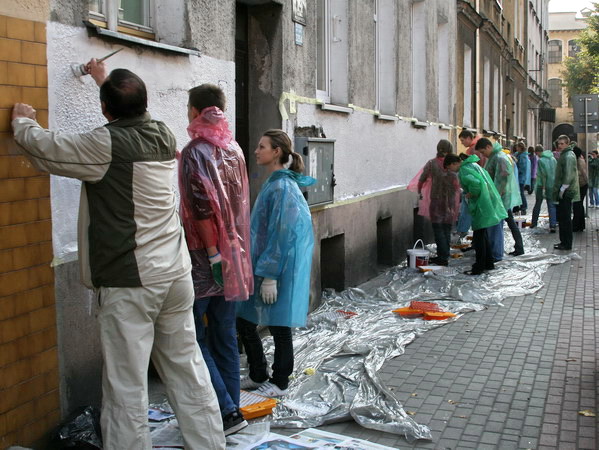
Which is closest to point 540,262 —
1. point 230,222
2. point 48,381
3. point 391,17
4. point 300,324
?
point 391,17

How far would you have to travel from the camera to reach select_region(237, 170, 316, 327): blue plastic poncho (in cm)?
514

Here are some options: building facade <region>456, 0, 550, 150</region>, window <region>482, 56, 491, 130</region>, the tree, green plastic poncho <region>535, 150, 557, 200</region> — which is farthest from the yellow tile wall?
the tree

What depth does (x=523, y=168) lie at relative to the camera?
20656mm

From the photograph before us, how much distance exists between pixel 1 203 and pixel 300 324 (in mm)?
2226

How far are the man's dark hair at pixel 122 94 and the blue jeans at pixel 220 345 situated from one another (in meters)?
1.34

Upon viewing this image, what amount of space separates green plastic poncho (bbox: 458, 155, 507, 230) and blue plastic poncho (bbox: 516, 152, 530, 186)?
10.1 m

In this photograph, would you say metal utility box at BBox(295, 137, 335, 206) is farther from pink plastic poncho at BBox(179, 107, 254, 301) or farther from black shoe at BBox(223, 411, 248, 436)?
black shoe at BBox(223, 411, 248, 436)

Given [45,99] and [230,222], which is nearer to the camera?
[45,99]

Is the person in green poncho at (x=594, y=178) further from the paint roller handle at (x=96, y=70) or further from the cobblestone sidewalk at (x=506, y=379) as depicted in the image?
the paint roller handle at (x=96, y=70)

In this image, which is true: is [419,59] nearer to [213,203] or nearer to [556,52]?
[213,203]

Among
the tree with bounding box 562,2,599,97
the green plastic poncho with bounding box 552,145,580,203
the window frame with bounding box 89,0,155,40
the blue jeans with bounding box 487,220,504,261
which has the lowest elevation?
the blue jeans with bounding box 487,220,504,261

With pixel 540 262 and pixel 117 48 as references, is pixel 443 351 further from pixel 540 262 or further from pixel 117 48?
pixel 540 262

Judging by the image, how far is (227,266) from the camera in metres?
4.47

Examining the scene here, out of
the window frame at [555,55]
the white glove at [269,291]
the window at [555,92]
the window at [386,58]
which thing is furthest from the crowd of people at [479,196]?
the window frame at [555,55]
